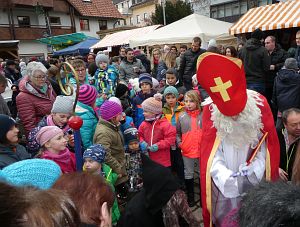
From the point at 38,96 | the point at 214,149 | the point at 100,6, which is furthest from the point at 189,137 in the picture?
the point at 100,6

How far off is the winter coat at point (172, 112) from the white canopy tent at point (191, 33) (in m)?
6.32

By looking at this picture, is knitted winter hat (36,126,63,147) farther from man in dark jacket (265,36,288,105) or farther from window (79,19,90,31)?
window (79,19,90,31)

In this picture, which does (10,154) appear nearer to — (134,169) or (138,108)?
(134,169)

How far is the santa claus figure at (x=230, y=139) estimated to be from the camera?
1900 millimetres

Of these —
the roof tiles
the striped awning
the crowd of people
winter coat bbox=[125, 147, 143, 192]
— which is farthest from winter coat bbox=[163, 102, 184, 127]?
the roof tiles

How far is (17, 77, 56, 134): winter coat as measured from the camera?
327 centimetres

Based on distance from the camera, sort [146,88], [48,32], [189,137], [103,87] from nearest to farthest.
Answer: [189,137]
[146,88]
[103,87]
[48,32]

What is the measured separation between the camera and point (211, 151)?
2.16 meters

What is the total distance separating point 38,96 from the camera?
3.37m

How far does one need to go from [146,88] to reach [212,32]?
21.5 feet

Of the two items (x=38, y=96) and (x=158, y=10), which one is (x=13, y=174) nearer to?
(x=38, y=96)

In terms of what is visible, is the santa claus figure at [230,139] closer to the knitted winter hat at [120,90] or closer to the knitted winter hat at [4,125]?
the knitted winter hat at [4,125]

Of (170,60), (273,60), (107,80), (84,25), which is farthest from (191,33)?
(84,25)

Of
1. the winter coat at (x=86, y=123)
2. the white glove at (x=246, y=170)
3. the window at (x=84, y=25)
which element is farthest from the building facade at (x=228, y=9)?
the white glove at (x=246, y=170)
